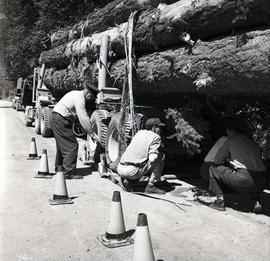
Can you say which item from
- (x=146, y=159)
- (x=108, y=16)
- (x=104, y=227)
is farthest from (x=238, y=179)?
(x=108, y=16)

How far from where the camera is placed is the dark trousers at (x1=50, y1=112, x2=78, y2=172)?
26.2 feet

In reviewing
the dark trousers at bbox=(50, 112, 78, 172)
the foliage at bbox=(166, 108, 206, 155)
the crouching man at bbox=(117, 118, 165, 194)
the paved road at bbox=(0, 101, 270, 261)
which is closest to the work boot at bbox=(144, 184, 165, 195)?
the crouching man at bbox=(117, 118, 165, 194)

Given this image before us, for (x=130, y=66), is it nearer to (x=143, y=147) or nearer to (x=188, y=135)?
(x=143, y=147)

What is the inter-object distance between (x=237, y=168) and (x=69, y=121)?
386cm

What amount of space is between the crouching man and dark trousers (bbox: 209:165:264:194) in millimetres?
1152

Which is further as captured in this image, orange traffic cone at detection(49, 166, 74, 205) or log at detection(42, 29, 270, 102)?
orange traffic cone at detection(49, 166, 74, 205)

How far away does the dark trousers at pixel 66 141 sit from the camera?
314 inches

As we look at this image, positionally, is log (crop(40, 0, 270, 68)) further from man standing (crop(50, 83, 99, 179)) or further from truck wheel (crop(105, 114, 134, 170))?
truck wheel (crop(105, 114, 134, 170))

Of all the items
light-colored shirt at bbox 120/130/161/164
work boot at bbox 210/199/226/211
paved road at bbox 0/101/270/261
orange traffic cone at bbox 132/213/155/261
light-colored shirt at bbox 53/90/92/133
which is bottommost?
paved road at bbox 0/101/270/261

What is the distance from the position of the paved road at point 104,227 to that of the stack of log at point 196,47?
1732mm

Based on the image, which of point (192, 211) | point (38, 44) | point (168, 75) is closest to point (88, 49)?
point (168, 75)

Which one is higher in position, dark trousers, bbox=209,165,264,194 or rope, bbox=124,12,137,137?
rope, bbox=124,12,137,137

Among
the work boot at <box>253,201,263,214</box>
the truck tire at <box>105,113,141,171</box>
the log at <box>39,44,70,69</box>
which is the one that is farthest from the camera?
the log at <box>39,44,70,69</box>

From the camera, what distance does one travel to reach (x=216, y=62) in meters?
5.32
